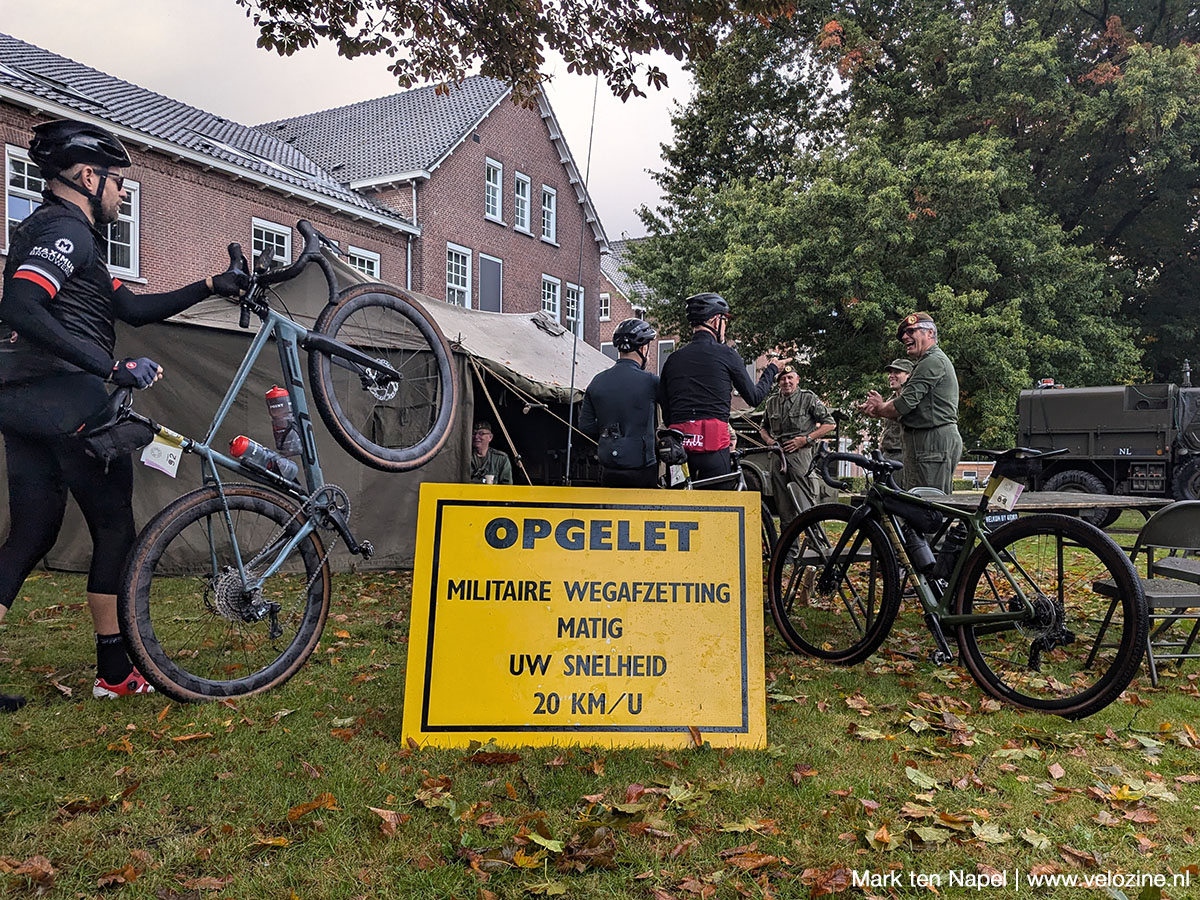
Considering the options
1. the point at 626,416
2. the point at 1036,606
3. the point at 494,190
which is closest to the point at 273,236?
the point at 494,190

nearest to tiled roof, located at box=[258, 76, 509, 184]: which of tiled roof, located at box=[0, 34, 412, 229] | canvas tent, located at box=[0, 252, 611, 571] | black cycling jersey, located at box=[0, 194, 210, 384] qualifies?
tiled roof, located at box=[0, 34, 412, 229]

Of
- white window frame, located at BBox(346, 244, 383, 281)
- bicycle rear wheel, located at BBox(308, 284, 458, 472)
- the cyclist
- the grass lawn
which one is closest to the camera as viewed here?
the grass lawn

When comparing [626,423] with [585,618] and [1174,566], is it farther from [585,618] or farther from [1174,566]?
[1174,566]

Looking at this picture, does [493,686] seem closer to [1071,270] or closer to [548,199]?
[1071,270]

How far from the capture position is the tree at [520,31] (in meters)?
6.09

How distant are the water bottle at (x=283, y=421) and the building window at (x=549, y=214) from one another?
24.6 meters

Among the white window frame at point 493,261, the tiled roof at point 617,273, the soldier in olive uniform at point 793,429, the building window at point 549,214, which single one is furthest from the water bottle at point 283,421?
the tiled roof at point 617,273

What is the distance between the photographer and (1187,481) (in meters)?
13.9

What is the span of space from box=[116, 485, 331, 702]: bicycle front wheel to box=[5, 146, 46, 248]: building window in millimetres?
13416

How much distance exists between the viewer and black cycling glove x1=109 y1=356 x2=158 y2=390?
129 inches

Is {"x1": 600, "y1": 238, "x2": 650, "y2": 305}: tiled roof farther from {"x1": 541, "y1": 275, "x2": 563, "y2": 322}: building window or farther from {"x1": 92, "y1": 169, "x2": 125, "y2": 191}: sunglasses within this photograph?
{"x1": 92, "y1": 169, "x2": 125, "y2": 191}: sunglasses

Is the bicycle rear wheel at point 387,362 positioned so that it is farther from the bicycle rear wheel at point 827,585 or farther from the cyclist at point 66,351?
the bicycle rear wheel at point 827,585

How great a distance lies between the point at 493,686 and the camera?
3170 millimetres

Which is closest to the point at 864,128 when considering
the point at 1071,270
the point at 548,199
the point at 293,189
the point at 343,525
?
the point at 1071,270
